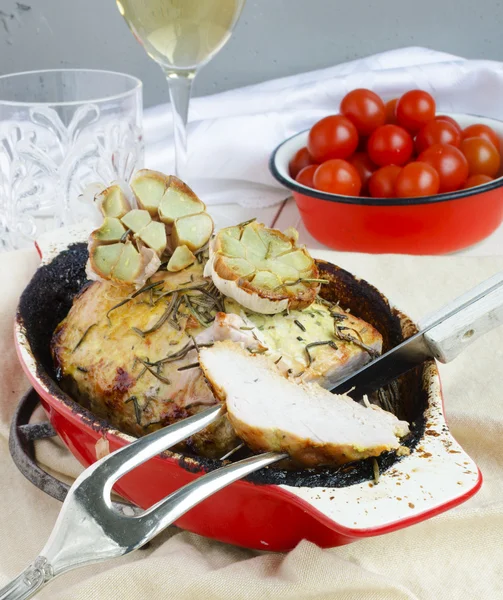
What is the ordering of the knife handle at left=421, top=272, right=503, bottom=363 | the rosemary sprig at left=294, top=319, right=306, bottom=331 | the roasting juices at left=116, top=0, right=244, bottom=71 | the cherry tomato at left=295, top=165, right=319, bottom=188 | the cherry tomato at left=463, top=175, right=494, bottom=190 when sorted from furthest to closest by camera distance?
the cherry tomato at left=295, top=165, right=319, bottom=188 → the cherry tomato at left=463, top=175, right=494, bottom=190 → the roasting juices at left=116, top=0, right=244, bottom=71 → the rosemary sprig at left=294, top=319, right=306, bottom=331 → the knife handle at left=421, top=272, right=503, bottom=363

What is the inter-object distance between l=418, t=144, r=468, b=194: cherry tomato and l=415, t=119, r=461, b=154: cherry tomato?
0.12 metres

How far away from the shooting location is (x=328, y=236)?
2.47 metres

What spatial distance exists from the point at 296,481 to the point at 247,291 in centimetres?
35

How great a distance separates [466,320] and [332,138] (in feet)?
5.14

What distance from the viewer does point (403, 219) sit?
90.9 inches

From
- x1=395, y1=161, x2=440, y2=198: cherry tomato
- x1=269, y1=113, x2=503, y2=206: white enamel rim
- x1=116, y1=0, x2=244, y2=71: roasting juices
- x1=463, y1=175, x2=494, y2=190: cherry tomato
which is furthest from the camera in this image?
x1=463, y1=175, x2=494, y2=190: cherry tomato


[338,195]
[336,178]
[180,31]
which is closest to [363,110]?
[336,178]

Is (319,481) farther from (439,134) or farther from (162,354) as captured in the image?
(439,134)

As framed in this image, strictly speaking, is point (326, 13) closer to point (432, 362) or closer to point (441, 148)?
point (441, 148)

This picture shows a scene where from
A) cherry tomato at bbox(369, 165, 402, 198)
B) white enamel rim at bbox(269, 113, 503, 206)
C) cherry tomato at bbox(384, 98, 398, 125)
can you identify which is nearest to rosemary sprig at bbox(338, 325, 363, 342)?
white enamel rim at bbox(269, 113, 503, 206)

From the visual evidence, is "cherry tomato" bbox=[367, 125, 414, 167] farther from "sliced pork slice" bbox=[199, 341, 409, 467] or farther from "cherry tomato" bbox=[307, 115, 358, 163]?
"sliced pork slice" bbox=[199, 341, 409, 467]

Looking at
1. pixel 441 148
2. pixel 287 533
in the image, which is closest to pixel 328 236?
pixel 441 148

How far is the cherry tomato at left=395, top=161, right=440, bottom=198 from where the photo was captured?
2412mm

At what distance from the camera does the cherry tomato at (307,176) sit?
2.62m
